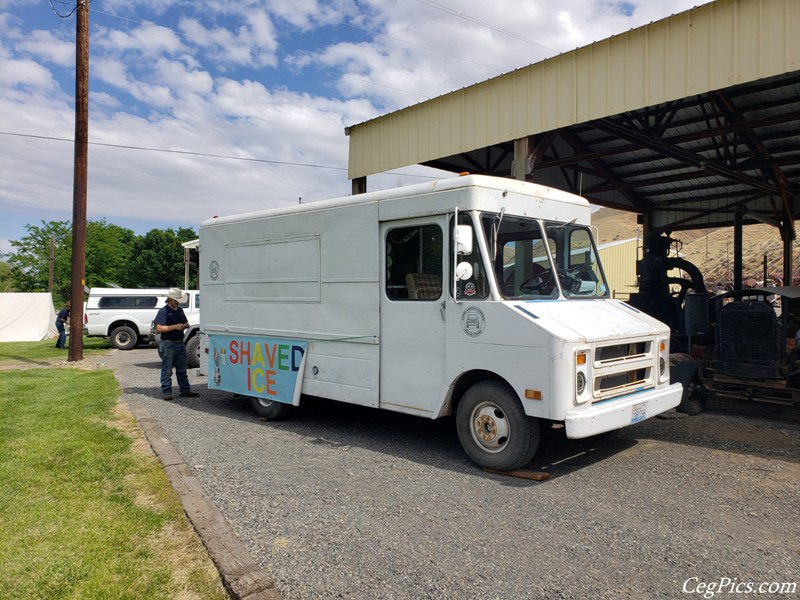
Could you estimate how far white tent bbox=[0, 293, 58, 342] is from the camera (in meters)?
26.7

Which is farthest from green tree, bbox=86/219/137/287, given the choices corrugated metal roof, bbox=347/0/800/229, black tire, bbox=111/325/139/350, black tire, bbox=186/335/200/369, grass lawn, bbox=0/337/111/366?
corrugated metal roof, bbox=347/0/800/229

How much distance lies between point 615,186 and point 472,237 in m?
12.7

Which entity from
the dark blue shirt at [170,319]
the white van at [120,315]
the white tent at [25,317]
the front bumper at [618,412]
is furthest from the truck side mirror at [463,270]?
the white tent at [25,317]

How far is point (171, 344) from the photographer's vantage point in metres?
9.47

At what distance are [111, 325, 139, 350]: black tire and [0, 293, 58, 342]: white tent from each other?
9.75 m

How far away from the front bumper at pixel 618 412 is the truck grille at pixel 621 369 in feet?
0.28

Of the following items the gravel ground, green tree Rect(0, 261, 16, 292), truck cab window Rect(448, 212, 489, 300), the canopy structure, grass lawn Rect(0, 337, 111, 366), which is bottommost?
grass lawn Rect(0, 337, 111, 366)

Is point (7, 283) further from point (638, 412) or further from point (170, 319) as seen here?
point (638, 412)

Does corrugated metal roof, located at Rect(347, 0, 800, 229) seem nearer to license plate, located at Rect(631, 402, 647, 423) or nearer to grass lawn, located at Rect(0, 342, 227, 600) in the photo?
license plate, located at Rect(631, 402, 647, 423)

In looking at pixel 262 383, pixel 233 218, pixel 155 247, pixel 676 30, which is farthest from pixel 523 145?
pixel 155 247

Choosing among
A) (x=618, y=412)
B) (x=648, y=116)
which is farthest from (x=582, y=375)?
(x=648, y=116)

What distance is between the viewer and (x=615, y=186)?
662 inches

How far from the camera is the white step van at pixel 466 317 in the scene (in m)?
→ 5.26

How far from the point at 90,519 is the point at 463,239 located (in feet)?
12.0
